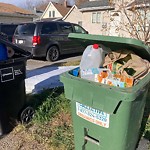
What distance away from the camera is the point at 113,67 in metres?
2.41

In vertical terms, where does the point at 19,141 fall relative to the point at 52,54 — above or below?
below

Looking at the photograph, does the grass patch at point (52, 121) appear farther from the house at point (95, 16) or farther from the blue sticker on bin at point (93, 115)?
the house at point (95, 16)

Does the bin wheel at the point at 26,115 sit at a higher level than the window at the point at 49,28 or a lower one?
lower

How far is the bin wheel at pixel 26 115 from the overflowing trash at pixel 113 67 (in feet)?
5.09

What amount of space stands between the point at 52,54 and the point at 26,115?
6.60 meters

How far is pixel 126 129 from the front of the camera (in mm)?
2174

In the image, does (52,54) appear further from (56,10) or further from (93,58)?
(56,10)

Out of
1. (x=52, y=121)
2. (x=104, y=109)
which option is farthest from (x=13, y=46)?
A: (x=104, y=109)

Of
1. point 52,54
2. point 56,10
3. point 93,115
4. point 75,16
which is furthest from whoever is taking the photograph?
point 56,10

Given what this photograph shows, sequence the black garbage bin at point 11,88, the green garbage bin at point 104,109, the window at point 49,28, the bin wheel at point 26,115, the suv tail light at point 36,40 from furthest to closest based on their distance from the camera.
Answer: the window at point 49,28 < the suv tail light at point 36,40 < the bin wheel at point 26,115 < the black garbage bin at point 11,88 < the green garbage bin at point 104,109

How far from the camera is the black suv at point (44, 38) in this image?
920 centimetres

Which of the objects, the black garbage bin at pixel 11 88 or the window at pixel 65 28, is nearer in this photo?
the black garbage bin at pixel 11 88

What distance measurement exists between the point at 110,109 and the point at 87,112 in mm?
325

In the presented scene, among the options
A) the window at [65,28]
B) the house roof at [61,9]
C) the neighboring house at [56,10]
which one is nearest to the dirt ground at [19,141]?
the window at [65,28]
